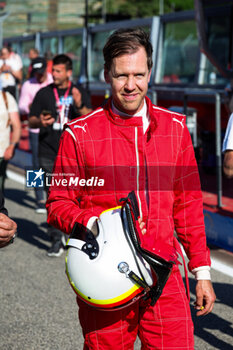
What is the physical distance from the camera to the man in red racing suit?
3102 mm

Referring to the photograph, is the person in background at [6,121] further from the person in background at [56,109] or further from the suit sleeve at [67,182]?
the suit sleeve at [67,182]

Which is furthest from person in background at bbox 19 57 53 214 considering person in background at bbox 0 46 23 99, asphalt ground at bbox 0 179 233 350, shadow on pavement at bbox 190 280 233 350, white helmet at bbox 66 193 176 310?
white helmet at bbox 66 193 176 310

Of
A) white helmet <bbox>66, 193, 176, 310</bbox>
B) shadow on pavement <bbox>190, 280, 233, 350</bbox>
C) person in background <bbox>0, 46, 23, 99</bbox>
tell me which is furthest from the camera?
person in background <bbox>0, 46, 23, 99</bbox>

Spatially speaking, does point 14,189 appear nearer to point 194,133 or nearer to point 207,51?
point 194,133

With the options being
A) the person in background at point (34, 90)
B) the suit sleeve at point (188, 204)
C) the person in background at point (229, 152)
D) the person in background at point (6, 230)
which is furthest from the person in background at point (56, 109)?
the person in background at point (6, 230)

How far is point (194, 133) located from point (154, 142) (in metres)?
7.65

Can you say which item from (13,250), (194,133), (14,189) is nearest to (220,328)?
(13,250)

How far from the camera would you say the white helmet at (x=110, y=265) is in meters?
2.81

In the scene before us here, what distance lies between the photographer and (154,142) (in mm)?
3164

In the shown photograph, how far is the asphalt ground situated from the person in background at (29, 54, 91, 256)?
494 mm

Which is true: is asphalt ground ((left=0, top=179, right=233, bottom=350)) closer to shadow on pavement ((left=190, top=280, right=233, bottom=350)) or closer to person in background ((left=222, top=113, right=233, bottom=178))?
shadow on pavement ((left=190, top=280, right=233, bottom=350))

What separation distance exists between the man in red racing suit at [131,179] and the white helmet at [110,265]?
223 mm

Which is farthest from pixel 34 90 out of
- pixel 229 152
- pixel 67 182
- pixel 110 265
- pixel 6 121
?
pixel 110 265

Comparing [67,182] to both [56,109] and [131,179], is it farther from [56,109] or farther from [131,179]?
[56,109]
